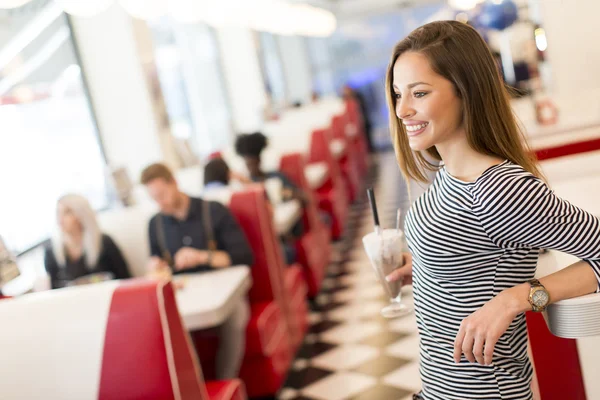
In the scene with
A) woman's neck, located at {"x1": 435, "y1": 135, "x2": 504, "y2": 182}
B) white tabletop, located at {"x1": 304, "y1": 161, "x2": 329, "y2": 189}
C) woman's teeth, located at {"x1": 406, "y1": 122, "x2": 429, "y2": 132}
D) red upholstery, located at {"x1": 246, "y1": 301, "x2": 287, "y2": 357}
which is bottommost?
red upholstery, located at {"x1": 246, "y1": 301, "x2": 287, "y2": 357}

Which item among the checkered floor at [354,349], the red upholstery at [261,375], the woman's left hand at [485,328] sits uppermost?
the woman's left hand at [485,328]

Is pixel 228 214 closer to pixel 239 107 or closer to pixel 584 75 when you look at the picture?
pixel 584 75

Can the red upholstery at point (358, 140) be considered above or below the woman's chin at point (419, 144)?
below

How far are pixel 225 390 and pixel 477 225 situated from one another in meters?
1.58

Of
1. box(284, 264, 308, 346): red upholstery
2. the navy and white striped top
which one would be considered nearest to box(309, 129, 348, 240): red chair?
box(284, 264, 308, 346): red upholstery

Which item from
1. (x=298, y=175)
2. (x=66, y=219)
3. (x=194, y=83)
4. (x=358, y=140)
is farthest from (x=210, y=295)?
(x=358, y=140)

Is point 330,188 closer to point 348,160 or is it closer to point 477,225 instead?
point 348,160

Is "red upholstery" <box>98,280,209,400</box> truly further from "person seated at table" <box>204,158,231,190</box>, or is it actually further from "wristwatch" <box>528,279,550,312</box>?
"person seated at table" <box>204,158,231,190</box>

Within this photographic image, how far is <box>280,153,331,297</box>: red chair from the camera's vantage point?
5.21 metres

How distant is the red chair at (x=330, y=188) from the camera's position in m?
6.79

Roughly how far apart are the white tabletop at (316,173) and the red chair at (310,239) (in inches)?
6.5

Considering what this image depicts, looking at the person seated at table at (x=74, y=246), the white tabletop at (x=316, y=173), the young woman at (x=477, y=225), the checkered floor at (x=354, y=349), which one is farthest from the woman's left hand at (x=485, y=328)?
the white tabletop at (x=316, y=173)

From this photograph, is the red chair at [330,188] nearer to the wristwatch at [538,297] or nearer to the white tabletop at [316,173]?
the white tabletop at [316,173]

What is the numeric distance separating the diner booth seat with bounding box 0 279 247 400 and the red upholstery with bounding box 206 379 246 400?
51cm
